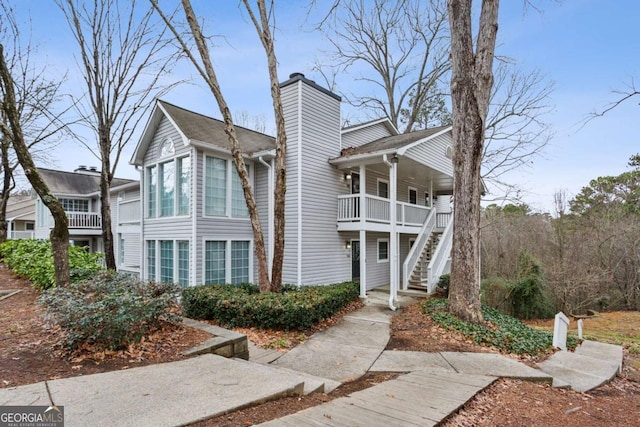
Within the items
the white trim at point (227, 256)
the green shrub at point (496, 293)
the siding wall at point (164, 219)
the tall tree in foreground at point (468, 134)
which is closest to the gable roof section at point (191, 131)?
the siding wall at point (164, 219)

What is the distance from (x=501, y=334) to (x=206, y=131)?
10059mm

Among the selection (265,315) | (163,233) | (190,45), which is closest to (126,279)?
(265,315)

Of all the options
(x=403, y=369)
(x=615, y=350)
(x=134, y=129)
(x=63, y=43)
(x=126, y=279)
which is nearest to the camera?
(x=403, y=369)

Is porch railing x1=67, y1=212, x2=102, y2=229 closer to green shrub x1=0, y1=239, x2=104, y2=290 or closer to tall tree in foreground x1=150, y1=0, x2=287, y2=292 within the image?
green shrub x1=0, y1=239, x2=104, y2=290

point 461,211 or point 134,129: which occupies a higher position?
point 134,129

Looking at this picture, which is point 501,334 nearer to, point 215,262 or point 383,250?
point 383,250

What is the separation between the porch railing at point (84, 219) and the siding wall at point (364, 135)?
1520 centimetres

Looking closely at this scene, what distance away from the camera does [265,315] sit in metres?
7.30

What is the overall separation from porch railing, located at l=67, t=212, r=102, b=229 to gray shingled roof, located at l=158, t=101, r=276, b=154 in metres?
11.2

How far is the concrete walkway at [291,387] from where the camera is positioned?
284 centimetres

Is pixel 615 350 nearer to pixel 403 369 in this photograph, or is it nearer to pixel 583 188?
pixel 403 369

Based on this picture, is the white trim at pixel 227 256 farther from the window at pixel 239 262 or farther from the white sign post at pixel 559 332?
the white sign post at pixel 559 332

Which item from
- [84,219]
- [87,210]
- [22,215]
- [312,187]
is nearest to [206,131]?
[312,187]

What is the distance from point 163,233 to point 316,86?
7103mm
